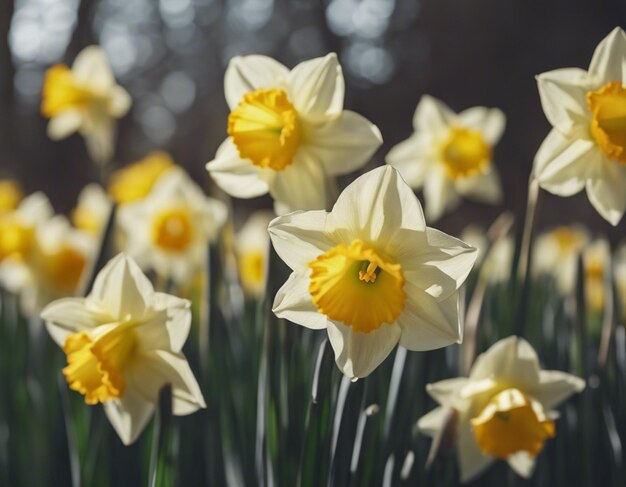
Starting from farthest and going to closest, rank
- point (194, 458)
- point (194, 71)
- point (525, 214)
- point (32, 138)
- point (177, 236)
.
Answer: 1. point (194, 71)
2. point (32, 138)
3. point (177, 236)
4. point (194, 458)
5. point (525, 214)

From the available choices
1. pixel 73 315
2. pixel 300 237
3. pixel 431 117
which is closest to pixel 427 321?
pixel 300 237

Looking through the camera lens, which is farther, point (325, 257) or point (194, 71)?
point (194, 71)

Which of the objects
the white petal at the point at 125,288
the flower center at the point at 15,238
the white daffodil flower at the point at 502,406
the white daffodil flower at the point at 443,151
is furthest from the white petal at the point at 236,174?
the flower center at the point at 15,238

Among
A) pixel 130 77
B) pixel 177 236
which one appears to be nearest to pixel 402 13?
pixel 130 77

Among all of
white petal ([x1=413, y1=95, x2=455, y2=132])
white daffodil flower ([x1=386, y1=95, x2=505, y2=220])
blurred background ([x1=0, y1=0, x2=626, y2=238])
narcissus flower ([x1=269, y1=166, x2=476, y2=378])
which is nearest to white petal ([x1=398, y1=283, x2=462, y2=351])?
narcissus flower ([x1=269, y1=166, x2=476, y2=378])

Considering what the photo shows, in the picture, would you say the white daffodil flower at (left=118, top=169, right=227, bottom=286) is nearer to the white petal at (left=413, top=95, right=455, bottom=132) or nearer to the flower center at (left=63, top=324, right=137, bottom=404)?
the white petal at (left=413, top=95, right=455, bottom=132)

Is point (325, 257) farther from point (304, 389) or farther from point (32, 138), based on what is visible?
point (32, 138)
